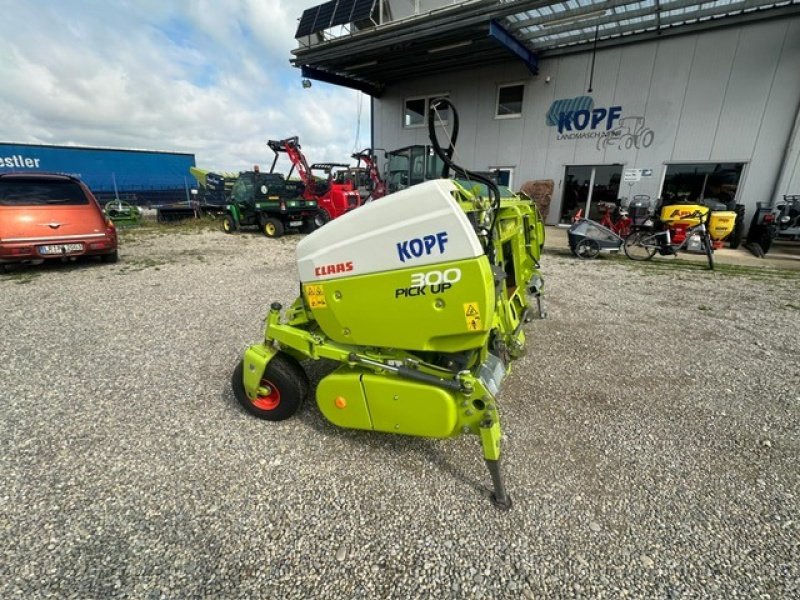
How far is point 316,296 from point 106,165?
23663 mm

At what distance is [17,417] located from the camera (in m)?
2.57

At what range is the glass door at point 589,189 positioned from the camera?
11.6 meters

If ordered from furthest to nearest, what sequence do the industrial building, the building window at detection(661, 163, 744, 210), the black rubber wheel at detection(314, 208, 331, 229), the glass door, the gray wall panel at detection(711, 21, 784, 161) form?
1. the black rubber wheel at detection(314, 208, 331, 229)
2. the glass door
3. the building window at detection(661, 163, 744, 210)
4. the industrial building
5. the gray wall panel at detection(711, 21, 784, 161)

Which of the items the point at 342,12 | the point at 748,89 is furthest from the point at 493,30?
the point at 748,89

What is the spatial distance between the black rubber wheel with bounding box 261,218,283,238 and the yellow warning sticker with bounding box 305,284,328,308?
31.7ft

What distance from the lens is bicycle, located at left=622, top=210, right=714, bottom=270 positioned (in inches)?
311

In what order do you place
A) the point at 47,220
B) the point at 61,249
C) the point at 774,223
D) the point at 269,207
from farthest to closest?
the point at 269,207 → the point at 774,223 → the point at 61,249 → the point at 47,220

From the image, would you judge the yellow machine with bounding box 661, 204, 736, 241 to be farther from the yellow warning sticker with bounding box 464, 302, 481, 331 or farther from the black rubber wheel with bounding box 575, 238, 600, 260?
the yellow warning sticker with bounding box 464, 302, 481, 331

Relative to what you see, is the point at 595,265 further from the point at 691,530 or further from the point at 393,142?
the point at 393,142

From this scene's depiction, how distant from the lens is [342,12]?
11430mm

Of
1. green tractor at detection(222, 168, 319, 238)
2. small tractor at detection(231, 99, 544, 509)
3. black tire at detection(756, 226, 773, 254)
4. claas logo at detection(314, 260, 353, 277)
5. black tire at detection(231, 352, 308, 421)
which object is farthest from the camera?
green tractor at detection(222, 168, 319, 238)

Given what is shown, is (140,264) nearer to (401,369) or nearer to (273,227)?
(273,227)

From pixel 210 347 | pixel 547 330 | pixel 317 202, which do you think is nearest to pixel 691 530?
pixel 547 330

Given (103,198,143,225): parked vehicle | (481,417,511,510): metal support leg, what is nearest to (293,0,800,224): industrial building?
(103,198,143,225): parked vehicle
